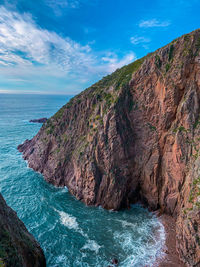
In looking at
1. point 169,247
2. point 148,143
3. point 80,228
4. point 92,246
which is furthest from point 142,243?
point 148,143

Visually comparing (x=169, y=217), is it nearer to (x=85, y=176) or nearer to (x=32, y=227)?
(x=85, y=176)

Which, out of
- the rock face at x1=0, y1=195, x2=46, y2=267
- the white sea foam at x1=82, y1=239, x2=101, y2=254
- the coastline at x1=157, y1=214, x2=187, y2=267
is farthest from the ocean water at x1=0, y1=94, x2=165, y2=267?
the rock face at x1=0, y1=195, x2=46, y2=267

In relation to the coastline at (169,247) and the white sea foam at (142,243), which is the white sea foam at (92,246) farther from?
the coastline at (169,247)

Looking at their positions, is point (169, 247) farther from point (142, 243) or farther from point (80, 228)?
point (80, 228)

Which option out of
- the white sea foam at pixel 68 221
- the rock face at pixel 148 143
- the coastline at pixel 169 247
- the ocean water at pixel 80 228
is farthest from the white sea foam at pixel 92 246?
the coastline at pixel 169 247

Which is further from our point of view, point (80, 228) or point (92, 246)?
point (80, 228)
